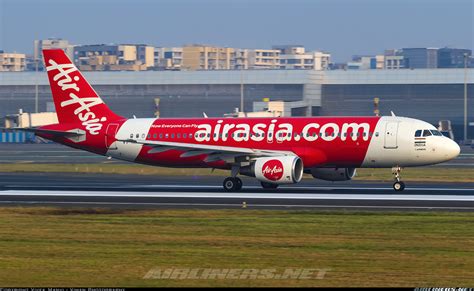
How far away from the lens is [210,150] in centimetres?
5134

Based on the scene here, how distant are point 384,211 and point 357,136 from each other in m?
11.4

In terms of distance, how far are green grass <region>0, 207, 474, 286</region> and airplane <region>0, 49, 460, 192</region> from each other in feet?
39.0

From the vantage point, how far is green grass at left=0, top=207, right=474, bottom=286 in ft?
76.9

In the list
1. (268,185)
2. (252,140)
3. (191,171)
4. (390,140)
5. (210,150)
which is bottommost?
(191,171)

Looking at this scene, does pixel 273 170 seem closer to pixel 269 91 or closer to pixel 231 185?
pixel 231 185

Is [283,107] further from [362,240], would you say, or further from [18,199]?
[362,240]

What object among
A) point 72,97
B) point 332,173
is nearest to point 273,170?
point 332,173

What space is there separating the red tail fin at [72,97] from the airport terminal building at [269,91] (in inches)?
3170

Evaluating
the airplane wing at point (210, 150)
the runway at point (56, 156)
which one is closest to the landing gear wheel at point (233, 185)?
the airplane wing at point (210, 150)

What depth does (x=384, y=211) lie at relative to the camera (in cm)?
3881

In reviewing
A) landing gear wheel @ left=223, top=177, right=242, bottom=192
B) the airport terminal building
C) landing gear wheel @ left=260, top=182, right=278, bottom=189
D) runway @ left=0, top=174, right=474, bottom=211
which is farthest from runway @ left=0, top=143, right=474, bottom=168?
landing gear wheel @ left=223, top=177, right=242, bottom=192
